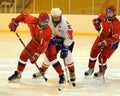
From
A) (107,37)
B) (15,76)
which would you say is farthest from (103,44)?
(15,76)

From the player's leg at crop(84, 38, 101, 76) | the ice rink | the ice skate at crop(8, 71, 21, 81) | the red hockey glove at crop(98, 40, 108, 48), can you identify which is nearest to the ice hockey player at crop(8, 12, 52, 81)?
the ice skate at crop(8, 71, 21, 81)

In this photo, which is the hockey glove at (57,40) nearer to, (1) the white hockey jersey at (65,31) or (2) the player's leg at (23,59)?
(1) the white hockey jersey at (65,31)

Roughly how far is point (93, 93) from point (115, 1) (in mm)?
7873

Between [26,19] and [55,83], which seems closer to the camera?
[26,19]

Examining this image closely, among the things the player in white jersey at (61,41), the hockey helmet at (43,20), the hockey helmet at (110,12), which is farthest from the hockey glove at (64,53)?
the hockey helmet at (110,12)

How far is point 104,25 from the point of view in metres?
5.38

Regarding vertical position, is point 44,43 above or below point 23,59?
above

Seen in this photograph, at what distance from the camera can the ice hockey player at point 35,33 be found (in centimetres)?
474

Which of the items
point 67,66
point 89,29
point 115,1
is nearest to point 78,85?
point 67,66

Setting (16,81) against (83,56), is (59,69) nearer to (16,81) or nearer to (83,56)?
(16,81)

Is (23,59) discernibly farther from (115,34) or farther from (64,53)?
(115,34)

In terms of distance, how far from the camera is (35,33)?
4922 millimetres

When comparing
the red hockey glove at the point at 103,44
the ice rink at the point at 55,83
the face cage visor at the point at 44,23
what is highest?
the face cage visor at the point at 44,23

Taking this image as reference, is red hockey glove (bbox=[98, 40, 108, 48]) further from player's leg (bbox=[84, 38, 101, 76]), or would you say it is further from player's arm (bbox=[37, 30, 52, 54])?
player's arm (bbox=[37, 30, 52, 54])
